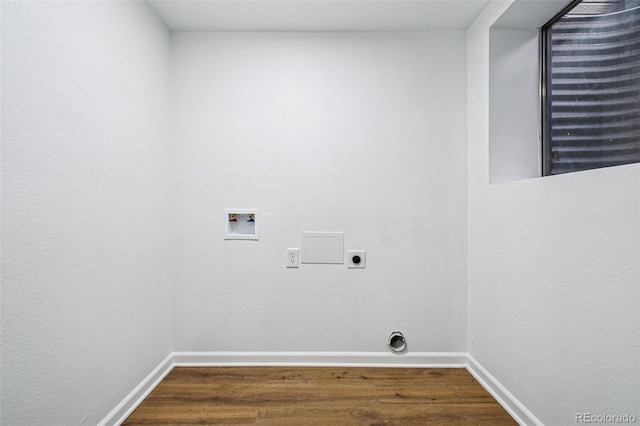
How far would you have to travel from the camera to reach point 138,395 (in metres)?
1.38

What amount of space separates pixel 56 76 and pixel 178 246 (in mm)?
1031

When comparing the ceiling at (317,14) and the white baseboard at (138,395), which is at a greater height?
the ceiling at (317,14)

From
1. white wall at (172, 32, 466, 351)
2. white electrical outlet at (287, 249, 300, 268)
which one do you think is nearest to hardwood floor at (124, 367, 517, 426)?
white wall at (172, 32, 466, 351)

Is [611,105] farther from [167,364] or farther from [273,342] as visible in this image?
[167,364]

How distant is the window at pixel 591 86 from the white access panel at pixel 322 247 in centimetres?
118

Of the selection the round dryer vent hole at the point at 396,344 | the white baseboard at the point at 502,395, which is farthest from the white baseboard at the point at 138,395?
the white baseboard at the point at 502,395

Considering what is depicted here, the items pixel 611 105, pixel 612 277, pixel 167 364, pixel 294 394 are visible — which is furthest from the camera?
pixel 167 364

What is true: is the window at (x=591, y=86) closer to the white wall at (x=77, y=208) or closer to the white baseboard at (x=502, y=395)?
the white baseboard at (x=502, y=395)

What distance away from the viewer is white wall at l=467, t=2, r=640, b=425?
2.78 feet

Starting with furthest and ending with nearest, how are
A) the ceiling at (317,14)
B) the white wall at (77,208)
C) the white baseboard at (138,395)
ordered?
the ceiling at (317,14)
the white baseboard at (138,395)
the white wall at (77,208)

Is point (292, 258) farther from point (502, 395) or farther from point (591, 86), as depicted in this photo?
point (591, 86)

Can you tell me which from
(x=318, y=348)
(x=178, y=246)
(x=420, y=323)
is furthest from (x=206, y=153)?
(x=420, y=323)

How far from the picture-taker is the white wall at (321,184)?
171 cm

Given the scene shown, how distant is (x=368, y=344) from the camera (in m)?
1.71
